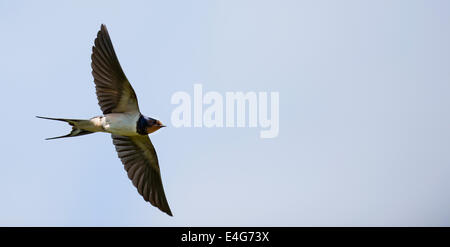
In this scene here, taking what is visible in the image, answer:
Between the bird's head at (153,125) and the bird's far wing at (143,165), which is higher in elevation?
the bird's head at (153,125)

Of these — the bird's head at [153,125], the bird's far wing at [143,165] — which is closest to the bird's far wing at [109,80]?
the bird's head at [153,125]

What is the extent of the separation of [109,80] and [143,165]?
0.89 metres

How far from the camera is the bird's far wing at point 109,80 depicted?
4.99m

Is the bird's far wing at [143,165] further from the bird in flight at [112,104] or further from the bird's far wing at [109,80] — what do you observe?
the bird's far wing at [109,80]

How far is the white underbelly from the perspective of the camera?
508 cm

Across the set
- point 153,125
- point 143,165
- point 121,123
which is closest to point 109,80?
point 121,123

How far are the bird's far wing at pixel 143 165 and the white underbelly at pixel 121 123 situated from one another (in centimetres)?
41

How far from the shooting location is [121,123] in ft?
16.8

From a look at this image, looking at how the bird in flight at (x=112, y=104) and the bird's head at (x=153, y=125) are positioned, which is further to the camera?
the bird's head at (x=153, y=125)

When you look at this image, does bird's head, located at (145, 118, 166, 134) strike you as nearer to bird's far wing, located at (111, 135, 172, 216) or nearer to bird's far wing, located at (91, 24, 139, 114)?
bird's far wing, located at (91, 24, 139, 114)

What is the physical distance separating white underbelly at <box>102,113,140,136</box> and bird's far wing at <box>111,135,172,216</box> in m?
0.41
